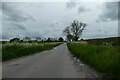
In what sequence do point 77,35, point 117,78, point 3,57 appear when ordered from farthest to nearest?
1. point 77,35
2. point 3,57
3. point 117,78

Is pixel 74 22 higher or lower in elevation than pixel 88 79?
higher

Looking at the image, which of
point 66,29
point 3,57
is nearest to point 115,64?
point 3,57

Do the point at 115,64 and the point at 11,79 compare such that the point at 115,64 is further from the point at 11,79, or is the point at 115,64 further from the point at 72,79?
the point at 11,79

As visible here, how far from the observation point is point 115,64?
13008 millimetres

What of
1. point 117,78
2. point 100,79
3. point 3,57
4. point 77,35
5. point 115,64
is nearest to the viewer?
point 117,78

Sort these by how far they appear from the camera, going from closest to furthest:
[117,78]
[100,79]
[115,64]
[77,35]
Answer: [117,78] < [100,79] < [115,64] < [77,35]

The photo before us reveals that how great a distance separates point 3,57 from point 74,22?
10632 centimetres

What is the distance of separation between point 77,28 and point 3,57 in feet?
340

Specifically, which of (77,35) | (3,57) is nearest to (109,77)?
(3,57)

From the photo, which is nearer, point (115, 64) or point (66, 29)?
point (115, 64)

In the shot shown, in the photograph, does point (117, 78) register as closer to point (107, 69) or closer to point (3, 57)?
point (107, 69)

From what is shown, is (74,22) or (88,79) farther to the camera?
(74,22)

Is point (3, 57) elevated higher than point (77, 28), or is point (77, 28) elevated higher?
point (77, 28)

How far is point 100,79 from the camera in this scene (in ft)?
39.0
